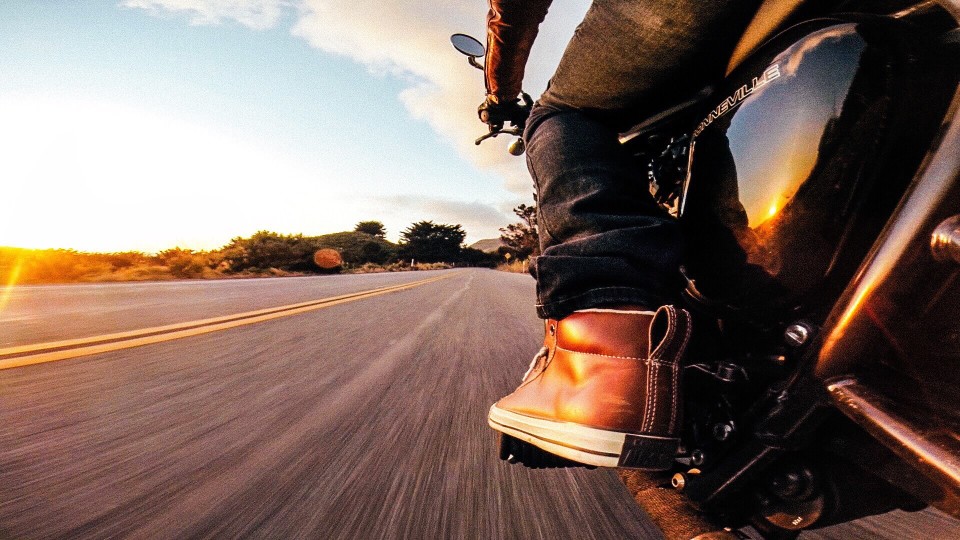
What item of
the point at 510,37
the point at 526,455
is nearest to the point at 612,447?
the point at 526,455

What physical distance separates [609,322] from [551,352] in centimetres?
18

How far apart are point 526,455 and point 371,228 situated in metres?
73.9

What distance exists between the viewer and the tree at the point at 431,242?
62275 mm

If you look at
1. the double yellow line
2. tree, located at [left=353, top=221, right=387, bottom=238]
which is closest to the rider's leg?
the double yellow line

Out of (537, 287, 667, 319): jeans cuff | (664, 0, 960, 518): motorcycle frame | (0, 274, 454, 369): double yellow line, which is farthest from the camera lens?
(0, 274, 454, 369): double yellow line

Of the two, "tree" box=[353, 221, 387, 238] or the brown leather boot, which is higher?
"tree" box=[353, 221, 387, 238]

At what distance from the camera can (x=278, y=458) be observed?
991 millimetres

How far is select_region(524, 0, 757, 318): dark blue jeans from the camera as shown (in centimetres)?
71

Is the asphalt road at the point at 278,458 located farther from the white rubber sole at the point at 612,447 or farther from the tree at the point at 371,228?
the tree at the point at 371,228

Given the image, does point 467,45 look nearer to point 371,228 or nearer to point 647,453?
point 647,453

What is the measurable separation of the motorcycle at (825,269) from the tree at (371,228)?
73574 millimetres

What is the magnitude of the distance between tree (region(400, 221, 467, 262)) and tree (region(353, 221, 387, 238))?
9.16 metres

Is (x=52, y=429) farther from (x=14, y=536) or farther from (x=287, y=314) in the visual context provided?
(x=287, y=314)

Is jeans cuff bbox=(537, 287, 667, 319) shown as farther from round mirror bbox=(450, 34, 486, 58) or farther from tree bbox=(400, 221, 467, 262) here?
tree bbox=(400, 221, 467, 262)
